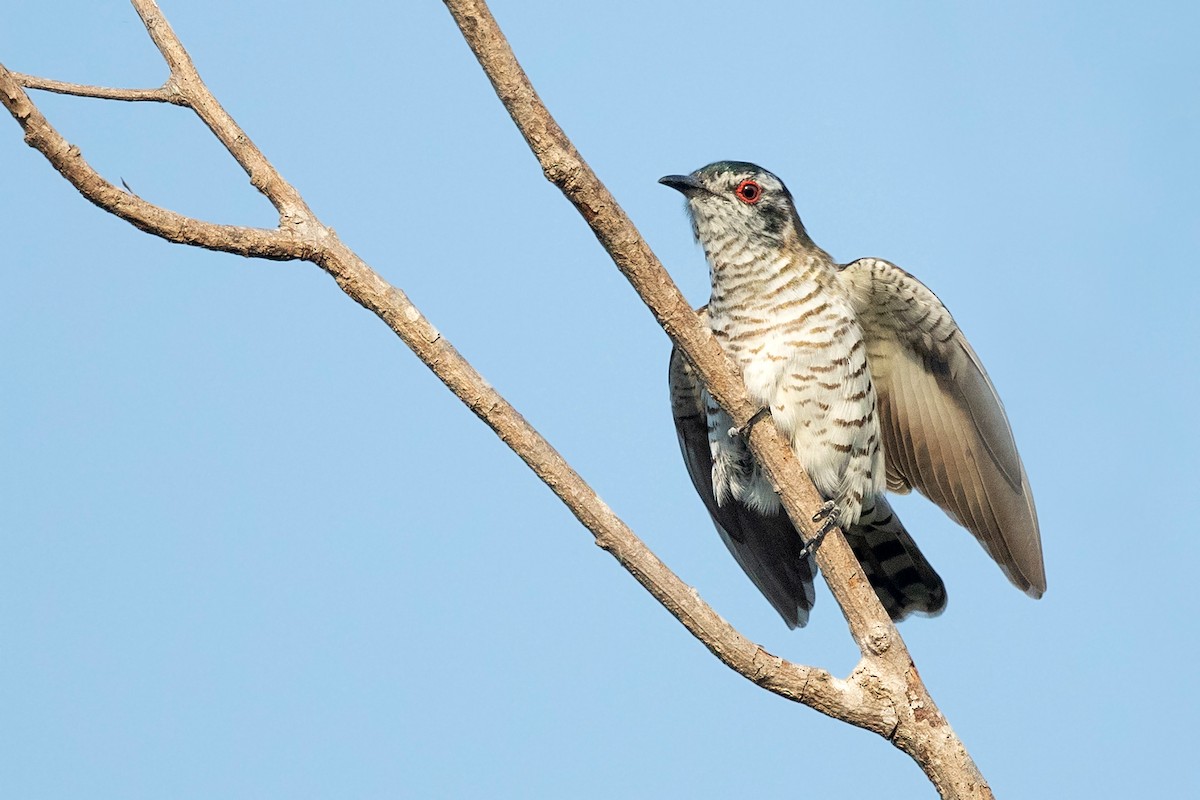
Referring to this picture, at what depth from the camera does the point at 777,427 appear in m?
5.91

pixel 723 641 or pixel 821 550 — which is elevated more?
pixel 821 550

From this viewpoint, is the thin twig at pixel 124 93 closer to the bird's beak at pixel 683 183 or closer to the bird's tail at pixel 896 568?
the bird's beak at pixel 683 183

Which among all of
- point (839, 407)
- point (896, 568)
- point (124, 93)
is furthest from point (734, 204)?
point (124, 93)

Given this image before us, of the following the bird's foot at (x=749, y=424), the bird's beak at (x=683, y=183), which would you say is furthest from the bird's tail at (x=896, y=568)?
the bird's beak at (x=683, y=183)

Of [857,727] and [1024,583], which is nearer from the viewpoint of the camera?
[857,727]

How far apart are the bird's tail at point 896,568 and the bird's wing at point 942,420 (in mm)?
293

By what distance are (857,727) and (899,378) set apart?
2.48m

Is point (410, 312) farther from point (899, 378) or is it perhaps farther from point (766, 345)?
point (899, 378)

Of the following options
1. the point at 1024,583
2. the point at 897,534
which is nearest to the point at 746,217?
the point at 897,534

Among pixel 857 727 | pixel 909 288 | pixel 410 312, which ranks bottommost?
pixel 857 727

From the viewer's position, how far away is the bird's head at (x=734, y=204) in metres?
6.30

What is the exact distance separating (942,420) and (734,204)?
1.69 metres

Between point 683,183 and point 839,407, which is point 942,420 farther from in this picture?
point 683,183

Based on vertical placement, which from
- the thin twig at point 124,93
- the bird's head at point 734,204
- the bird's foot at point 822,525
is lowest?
the bird's foot at point 822,525
